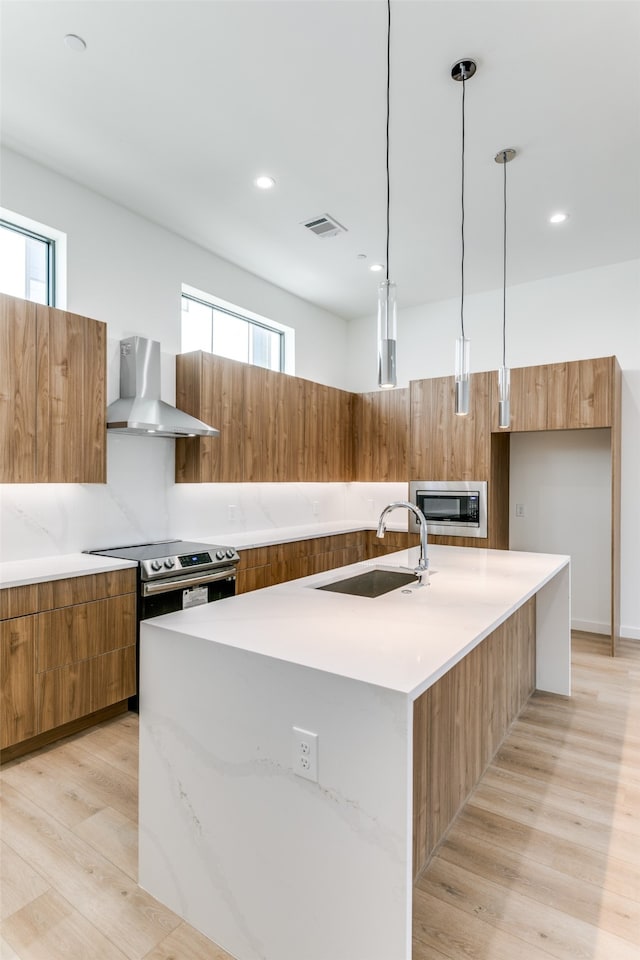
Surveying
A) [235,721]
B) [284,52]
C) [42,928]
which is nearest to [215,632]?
[235,721]

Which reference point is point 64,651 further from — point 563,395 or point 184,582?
point 563,395

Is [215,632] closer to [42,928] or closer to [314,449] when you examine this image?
[42,928]

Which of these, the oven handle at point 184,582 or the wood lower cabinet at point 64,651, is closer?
the wood lower cabinet at point 64,651

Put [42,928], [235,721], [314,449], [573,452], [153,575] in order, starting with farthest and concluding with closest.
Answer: [314,449] < [573,452] < [153,575] < [42,928] < [235,721]

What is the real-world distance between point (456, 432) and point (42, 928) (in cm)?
410

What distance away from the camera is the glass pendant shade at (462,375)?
219 cm

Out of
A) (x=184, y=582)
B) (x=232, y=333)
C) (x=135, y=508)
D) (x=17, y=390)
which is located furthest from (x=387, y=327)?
(x=232, y=333)

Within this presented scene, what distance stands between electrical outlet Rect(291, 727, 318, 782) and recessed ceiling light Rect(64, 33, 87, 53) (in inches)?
108

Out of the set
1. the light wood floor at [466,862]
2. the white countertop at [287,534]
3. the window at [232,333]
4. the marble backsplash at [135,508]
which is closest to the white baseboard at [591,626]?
the white countertop at [287,534]

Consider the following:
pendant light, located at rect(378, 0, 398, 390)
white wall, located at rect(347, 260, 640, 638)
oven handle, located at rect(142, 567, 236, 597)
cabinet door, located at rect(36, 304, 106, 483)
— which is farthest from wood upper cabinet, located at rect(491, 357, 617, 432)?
cabinet door, located at rect(36, 304, 106, 483)

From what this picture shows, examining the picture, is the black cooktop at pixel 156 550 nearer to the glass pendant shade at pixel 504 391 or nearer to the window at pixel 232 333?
the window at pixel 232 333

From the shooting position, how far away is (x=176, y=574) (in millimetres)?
3092

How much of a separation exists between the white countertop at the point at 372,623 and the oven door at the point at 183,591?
3.48 feet

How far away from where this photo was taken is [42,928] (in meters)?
1.56
